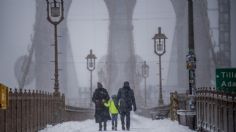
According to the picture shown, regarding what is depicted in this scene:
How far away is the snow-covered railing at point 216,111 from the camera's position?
1212cm

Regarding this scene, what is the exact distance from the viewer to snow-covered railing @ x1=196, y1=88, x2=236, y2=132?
12.1 meters

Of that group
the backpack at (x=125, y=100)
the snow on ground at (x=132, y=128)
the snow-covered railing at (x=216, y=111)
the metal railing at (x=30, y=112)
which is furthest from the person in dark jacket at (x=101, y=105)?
A: the snow-covered railing at (x=216, y=111)

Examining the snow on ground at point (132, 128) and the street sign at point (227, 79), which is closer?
the street sign at point (227, 79)

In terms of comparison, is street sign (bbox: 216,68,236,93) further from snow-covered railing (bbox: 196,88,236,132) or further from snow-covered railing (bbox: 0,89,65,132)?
snow-covered railing (bbox: 0,89,65,132)

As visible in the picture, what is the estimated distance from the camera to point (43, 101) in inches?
782

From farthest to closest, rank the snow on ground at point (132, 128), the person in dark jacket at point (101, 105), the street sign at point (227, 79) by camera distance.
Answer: the person in dark jacket at point (101, 105), the snow on ground at point (132, 128), the street sign at point (227, 79)

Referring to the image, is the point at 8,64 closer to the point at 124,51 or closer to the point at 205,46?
the point at 124,51

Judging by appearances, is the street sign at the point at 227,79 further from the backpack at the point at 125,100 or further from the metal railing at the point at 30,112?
the backpack at the point at 125,100

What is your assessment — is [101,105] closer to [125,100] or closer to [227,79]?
[125,100]

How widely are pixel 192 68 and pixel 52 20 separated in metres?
9.22

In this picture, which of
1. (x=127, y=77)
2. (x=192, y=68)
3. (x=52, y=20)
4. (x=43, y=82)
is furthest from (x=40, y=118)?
(x=127, y=77)

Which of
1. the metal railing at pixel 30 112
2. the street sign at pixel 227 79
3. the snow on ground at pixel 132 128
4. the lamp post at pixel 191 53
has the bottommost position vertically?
the snow on ground at pixel 132 128

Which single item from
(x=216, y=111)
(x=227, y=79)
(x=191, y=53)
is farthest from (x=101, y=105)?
(x=227, y=79)

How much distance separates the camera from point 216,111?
14484mm
